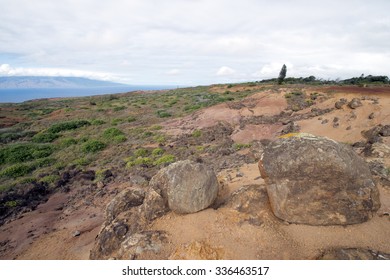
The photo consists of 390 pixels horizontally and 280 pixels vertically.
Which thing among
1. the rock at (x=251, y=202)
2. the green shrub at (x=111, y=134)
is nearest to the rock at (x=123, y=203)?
the rock at (x=251, y=202)

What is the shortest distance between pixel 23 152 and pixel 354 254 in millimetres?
22374

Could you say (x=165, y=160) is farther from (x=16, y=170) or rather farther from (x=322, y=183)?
(x=322, y=183)

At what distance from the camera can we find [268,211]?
23.1ft

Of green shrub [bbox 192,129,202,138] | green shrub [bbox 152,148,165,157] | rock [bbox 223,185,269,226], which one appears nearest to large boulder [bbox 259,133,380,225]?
rock [bbox 223,185,269,226]

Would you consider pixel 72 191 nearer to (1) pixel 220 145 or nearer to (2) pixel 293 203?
(1) pixel 220 145

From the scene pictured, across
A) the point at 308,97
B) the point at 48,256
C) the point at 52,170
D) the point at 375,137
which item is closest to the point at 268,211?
the point at 48,256

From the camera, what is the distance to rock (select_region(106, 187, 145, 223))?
342 inches

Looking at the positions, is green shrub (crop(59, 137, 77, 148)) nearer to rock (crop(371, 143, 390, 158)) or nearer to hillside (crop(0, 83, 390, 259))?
hillside (crop(0, 83, 390, 259))

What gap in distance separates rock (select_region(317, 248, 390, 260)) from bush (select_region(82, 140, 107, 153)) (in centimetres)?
1805

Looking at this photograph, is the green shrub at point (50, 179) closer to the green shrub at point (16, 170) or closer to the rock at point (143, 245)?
the green shrub at point (16, 170)

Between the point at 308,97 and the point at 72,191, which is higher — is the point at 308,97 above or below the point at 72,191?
above

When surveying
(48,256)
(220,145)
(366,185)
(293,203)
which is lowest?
(48,256)

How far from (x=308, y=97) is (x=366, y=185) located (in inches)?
811

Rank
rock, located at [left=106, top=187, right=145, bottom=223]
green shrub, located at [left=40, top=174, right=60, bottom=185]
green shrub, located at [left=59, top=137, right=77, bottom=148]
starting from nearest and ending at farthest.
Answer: rock, located at [left=106, top=187, right=145, bottom=223] → green shrub, located at [left=40, top=174, right=60, bottom=185] → green shrub, located at [left=59, top=137, right=77, bottom=148]
